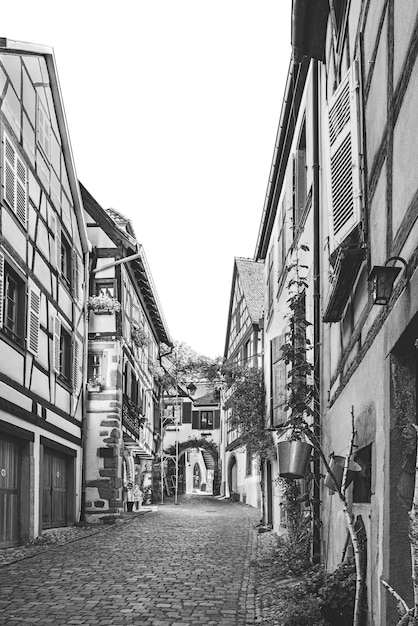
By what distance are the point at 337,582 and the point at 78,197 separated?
1347 centimetres

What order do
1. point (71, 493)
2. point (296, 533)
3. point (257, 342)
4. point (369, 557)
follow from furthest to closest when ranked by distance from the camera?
point (257, 342)
point (71, 493)
point (296, 533)
point (369, 557)

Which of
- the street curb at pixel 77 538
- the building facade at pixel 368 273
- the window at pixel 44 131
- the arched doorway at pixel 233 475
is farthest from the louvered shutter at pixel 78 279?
the arched doorway at pixel 233 475

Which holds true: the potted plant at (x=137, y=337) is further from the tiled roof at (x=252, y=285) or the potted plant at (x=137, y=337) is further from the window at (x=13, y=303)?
the window at (x=13, y=303)

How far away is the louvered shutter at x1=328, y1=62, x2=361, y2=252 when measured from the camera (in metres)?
5.07

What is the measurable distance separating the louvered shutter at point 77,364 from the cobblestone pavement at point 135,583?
12.4 feet

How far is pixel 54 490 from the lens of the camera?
15695 mm

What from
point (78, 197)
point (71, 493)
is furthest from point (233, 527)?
point (78, 197)

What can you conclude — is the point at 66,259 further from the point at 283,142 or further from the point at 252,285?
the point at 252,285

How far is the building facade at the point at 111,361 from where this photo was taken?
61.6 feet

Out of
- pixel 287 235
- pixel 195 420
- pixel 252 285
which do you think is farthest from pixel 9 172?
pixel 195 420

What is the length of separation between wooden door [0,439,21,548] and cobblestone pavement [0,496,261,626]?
72cm

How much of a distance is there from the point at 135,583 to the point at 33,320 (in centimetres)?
566

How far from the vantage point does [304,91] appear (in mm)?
10812

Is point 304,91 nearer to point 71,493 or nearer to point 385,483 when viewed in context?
point 385,483
